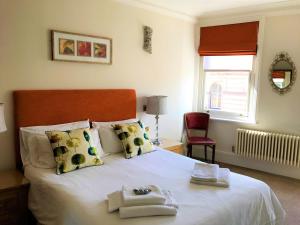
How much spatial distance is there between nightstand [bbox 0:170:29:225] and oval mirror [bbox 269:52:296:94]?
350 cm

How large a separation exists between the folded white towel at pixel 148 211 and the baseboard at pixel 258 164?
2.89 m

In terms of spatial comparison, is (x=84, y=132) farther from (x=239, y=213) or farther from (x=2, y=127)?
(x=239, y=213)

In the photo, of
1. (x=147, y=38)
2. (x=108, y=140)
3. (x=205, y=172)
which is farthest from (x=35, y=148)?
(x=147, y=38)

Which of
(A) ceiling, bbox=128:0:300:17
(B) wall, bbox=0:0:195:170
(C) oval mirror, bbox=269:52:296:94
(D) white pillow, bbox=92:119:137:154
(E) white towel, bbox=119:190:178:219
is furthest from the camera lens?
(C) oval mirror, bbox=269:52:296:94

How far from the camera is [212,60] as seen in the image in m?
4.74

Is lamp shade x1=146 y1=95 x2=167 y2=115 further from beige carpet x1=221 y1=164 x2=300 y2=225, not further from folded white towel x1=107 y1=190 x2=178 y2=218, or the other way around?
folded white towel x1=107 y1=190 x2=178 y2=218

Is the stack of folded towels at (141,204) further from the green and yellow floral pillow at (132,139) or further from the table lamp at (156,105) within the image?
the table lamp at (156,105)

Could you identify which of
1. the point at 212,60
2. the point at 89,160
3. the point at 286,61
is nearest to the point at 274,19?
the point at 286,61

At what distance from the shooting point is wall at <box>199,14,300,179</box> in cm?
384

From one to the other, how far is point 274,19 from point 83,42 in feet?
8.99

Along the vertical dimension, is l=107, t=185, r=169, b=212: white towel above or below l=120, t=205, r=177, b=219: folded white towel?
above

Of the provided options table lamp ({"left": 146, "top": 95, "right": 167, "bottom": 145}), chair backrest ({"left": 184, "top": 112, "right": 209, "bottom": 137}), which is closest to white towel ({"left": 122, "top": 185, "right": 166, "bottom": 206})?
table lamp ({"left": 146, "top": 95, "right": 167, "bottom": 145})

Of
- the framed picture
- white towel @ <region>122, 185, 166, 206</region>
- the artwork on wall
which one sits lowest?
white towel @ <region>122, 185, 166, 206</region>

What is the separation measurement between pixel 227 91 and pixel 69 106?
107 inches
